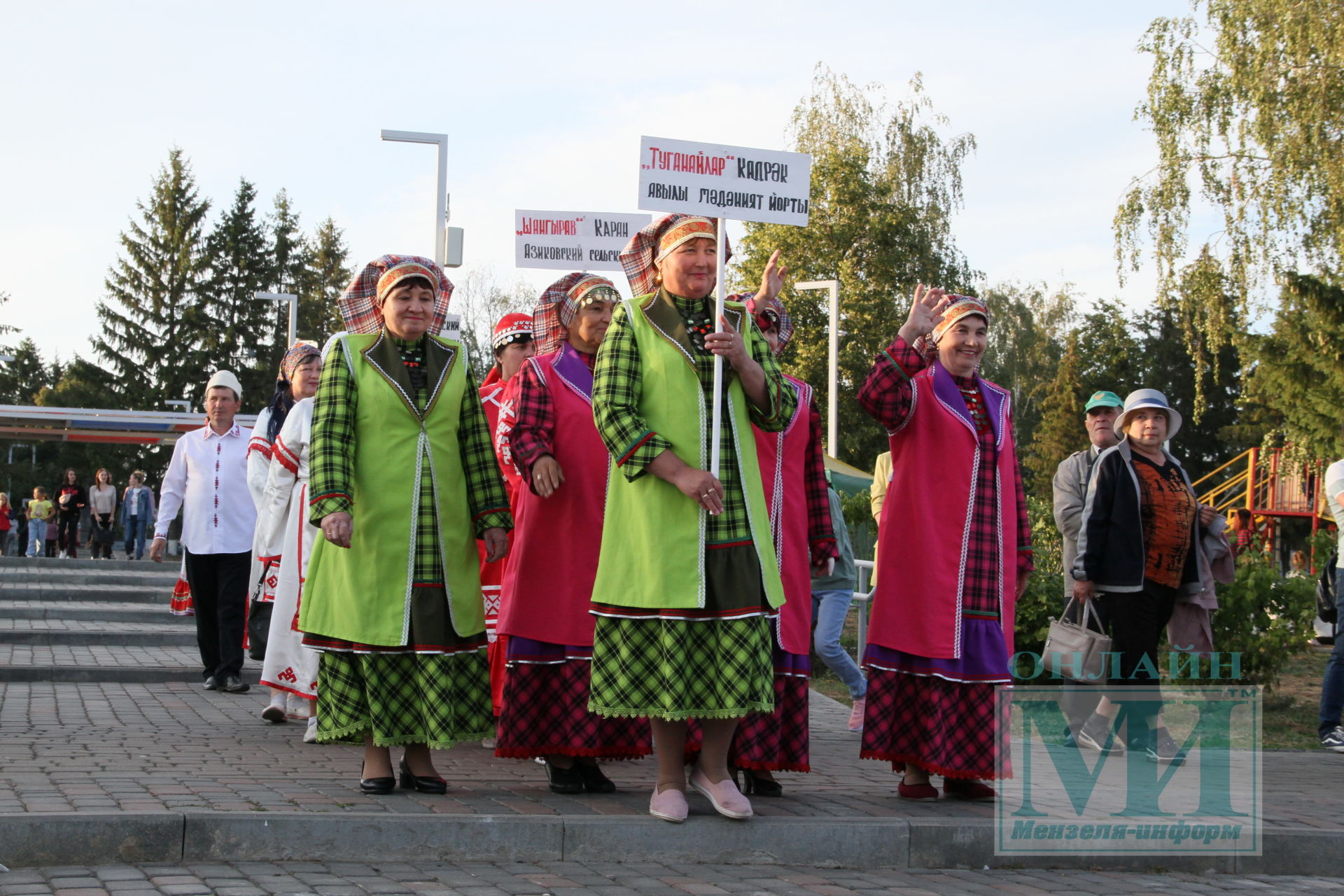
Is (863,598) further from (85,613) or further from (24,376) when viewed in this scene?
(24,376)

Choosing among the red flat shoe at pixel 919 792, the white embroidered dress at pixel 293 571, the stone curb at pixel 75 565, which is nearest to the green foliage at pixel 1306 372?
the stone curb at pixel 75 565

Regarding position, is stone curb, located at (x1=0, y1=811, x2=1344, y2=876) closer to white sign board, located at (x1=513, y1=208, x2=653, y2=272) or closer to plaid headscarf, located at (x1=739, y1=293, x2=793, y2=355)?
plaid headscarf, located at (x1=739, y1=293, x2=793, y2=355)

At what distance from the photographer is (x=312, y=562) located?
5652 millimetres

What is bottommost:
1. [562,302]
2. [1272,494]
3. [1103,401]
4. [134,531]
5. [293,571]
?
[134,531]

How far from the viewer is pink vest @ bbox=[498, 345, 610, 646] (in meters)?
6.00

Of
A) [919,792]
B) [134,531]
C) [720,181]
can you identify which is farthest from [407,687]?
[134,531]

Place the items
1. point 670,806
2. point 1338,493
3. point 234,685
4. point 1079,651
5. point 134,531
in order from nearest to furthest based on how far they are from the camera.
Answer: point 670,806, point 1079,651, point 1338,493, point 234,685, point 134,531

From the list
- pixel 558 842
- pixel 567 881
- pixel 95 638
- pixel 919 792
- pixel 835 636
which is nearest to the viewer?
pixel 567 881

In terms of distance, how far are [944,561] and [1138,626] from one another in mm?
2794

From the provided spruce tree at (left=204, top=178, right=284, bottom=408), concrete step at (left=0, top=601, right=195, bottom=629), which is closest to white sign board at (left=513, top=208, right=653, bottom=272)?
concrete step at (left=0, top=601, right=195, bottom=629)

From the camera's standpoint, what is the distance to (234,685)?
10156 mm


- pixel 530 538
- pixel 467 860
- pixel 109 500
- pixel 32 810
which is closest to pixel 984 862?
pixel 467 860

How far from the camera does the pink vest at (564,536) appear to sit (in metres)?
6.00

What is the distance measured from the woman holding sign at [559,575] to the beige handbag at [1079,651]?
309 centimetres
